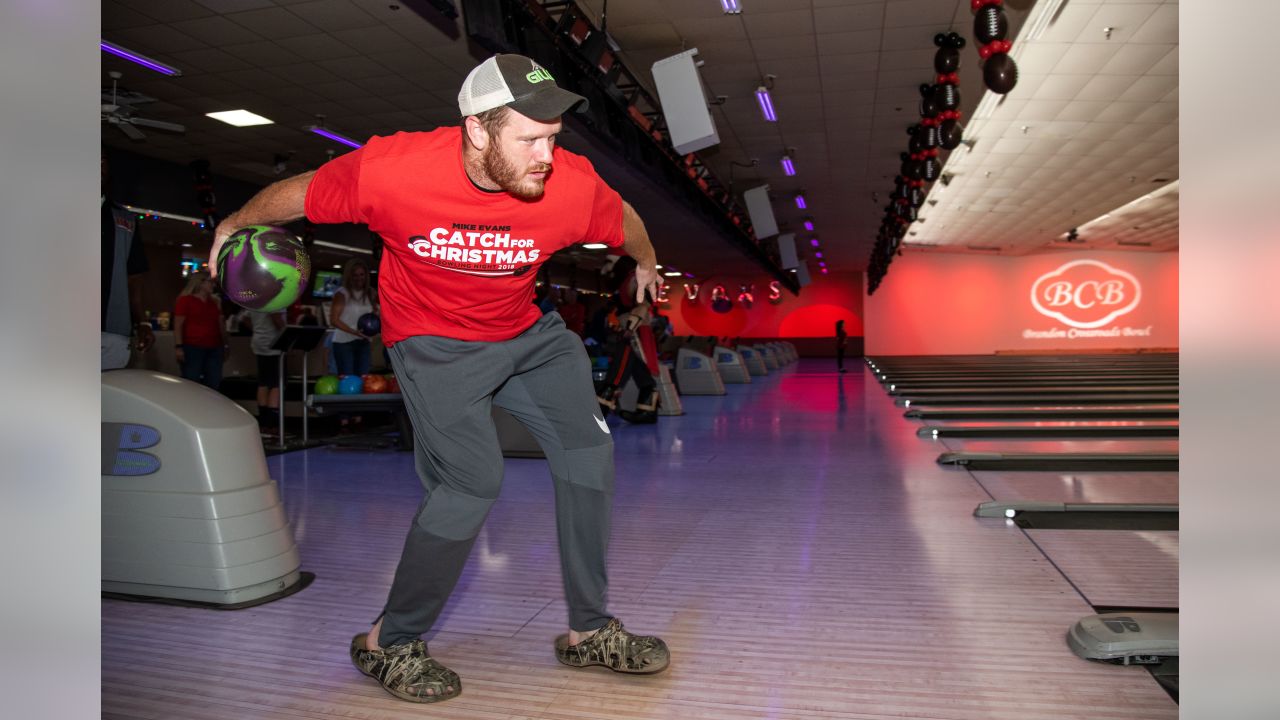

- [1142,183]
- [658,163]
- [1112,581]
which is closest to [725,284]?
[1142,183]

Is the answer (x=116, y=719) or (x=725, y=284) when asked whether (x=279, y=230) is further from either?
(x=725, y=284)

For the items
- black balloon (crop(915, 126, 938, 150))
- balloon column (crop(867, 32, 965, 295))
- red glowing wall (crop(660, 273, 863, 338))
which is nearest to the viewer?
balloon column (crop(867, 32, 965, 295))

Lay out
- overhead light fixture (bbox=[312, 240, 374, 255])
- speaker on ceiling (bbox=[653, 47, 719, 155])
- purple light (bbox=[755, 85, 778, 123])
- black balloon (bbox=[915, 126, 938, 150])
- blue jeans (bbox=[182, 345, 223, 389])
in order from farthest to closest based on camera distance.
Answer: overhead light fixture (bbox=[312, 240, 374, 255]) < purple light (bbox=[755, 85, 778, 123]) < black balloon (bbox=[915, 126, 938, 150]) < speaker on ceiling (bbox=[653, 47, 719, 155]) < blue jeans (bbox=[182, 345, 223, 389])

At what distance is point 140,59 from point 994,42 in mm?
6706

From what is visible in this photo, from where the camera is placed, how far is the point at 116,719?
5.57 ft

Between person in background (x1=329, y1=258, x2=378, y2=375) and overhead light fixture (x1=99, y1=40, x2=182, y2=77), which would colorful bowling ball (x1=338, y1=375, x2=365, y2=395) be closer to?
person in background (x1=329, y1=258, x2=378, y2=375)

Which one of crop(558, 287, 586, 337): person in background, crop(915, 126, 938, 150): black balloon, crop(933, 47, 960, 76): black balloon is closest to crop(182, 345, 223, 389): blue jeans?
crop(558, 287, 586, 337): person in background

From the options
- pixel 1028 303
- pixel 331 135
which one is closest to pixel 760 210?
pixel 331 135

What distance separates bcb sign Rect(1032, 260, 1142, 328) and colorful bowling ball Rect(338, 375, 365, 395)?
924 inches

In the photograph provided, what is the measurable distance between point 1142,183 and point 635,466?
13424 mm

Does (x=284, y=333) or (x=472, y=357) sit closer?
(x=472, y=357)

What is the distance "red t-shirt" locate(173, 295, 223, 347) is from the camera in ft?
19.9

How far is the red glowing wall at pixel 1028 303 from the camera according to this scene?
80.2 ft
